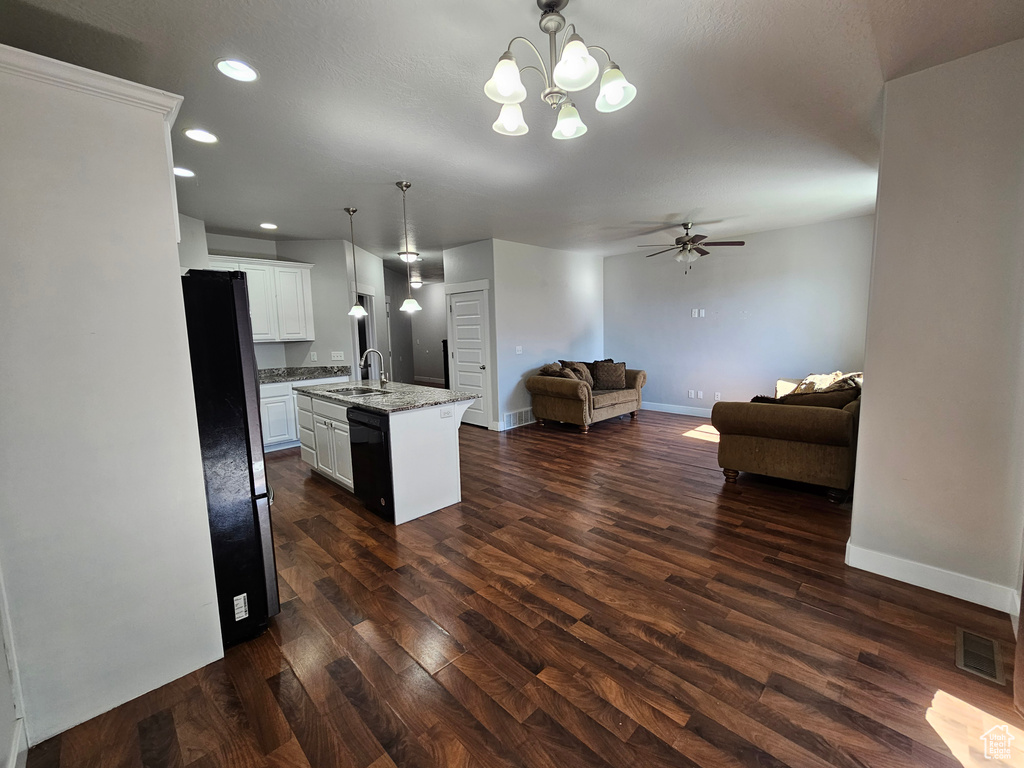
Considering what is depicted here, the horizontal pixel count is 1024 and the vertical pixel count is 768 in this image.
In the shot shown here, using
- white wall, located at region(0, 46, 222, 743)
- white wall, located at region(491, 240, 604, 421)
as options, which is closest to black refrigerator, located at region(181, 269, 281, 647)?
white wall, located at region(0, 46, 222, 743)

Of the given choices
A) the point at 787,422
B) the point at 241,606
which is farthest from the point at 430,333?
the point at 241,606

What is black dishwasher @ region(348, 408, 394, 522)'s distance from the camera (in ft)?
9.93

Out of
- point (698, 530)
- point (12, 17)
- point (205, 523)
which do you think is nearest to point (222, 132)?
point (12, 17)

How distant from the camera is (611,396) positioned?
19.8 feet

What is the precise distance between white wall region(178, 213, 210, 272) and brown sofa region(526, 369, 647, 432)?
4.27m

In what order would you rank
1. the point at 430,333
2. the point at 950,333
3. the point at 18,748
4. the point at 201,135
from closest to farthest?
the point at 18,748, the point at 950,333, the point at 201,135, the point at 430,333

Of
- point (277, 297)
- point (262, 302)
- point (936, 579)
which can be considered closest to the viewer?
point (936, 579)

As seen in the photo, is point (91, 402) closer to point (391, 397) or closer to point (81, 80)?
point (81, 80)

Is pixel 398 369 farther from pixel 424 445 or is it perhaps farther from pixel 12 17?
pixel 12 17

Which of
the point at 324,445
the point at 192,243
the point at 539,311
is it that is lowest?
the point at 324,445

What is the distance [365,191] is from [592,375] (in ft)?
13.7

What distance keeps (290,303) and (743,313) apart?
6503 millimetres

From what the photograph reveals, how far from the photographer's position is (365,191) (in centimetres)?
370

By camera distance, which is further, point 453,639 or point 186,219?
point 186,219
